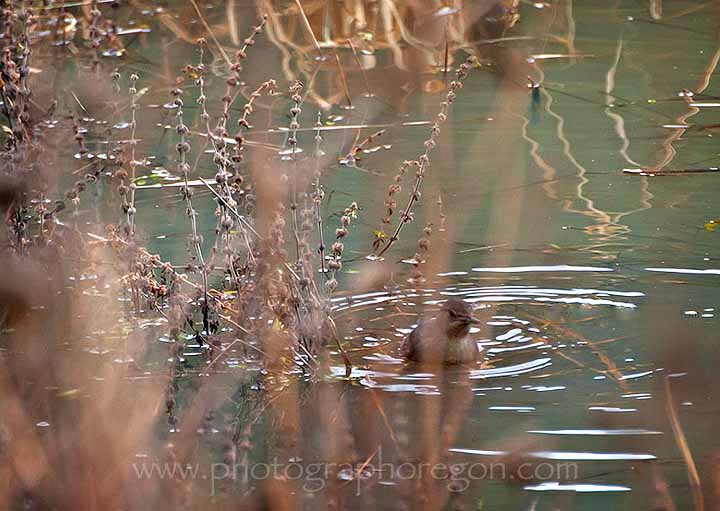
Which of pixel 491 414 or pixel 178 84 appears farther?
pixel 178 84

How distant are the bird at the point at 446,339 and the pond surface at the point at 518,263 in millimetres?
66

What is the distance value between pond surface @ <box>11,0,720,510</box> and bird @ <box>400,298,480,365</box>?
7 centimetres

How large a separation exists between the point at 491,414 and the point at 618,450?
0.55m

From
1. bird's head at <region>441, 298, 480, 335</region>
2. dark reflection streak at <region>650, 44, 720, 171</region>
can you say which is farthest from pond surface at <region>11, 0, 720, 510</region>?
bird's head at <region>441, 298, 480, 335</region>

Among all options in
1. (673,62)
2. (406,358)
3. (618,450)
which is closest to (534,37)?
(673,62)

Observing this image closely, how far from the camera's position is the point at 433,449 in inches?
193

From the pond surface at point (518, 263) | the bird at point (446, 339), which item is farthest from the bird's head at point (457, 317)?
the pond surface at point (518, 263)

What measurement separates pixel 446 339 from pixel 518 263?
4.34 ft

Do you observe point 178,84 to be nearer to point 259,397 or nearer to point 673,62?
point 673,62

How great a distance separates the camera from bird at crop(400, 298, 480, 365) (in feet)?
18.5

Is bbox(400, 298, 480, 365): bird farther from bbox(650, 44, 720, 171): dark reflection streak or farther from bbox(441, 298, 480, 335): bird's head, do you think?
bbox(650, 44, 720, 171): dark reflection streak

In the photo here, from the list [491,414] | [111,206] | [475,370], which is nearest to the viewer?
[491,414]

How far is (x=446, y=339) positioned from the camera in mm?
5621

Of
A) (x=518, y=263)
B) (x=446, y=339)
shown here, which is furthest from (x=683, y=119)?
(x=446, y=339)
